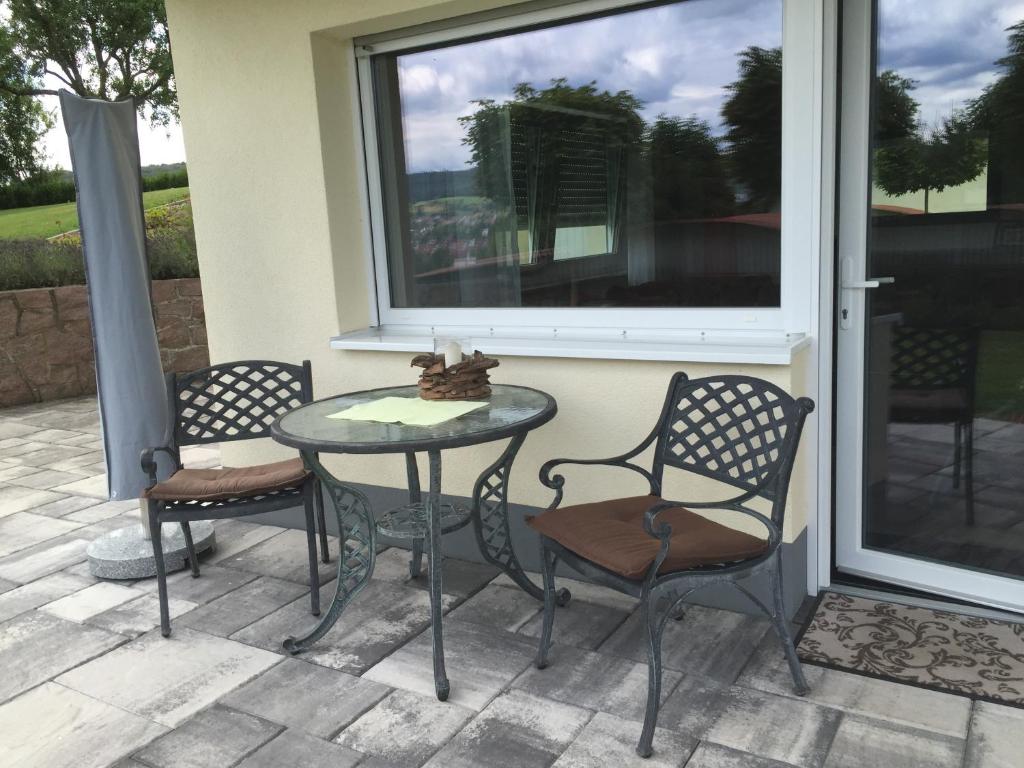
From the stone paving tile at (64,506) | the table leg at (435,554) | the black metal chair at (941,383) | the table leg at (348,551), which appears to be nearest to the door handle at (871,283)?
the black metal chair at (941,383)

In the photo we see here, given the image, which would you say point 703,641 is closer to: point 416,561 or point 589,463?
point 589,463

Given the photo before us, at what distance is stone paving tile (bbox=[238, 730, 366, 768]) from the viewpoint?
2158mm

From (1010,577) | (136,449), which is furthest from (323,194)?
(1010,577)

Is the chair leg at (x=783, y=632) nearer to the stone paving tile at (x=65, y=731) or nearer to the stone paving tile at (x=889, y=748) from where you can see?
the stone paving tile at (x=889, y=748)

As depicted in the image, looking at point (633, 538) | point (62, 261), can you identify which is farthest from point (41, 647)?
point (62, 261)

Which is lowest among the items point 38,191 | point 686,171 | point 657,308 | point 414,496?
point 414,496

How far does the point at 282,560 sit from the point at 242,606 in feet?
1.45

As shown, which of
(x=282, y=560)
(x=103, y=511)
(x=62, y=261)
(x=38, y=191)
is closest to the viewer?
(x=282, y=560)

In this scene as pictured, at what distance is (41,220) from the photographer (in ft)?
33.1

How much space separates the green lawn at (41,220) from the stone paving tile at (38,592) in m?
7.40

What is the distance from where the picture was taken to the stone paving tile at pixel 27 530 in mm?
3941

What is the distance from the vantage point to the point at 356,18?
131 inches

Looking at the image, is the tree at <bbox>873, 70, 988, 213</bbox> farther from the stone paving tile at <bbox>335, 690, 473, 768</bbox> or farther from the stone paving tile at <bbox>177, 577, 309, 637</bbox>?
the stone paving tile at <bbox>177, 577, 309, 637</bbox>

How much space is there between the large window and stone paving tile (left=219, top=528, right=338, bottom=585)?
112 centimetres
